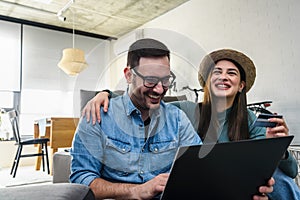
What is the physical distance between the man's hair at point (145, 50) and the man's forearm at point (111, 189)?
0.30 metres

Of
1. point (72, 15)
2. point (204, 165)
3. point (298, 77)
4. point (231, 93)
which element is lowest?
point (204, 165)

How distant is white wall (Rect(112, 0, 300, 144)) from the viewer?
88.9 inches

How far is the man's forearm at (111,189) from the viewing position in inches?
24.6

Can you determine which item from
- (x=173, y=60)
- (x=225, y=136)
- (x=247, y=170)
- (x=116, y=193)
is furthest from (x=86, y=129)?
(x=225, y=136)

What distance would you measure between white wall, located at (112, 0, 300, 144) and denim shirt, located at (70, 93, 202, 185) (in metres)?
1.33

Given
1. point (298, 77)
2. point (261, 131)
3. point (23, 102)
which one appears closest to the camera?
point (261, 131)

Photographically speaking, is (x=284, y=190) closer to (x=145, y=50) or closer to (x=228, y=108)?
(x=228, y=108)

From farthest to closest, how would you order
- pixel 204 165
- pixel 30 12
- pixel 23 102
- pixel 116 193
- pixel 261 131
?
pixel 23 102 < pixel 30 12 < pixel 261 131 < pixel 116 193 < pixel 204 165

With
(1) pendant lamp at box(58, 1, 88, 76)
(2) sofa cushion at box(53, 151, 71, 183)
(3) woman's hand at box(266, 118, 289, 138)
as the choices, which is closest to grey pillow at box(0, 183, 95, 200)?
(1) pendant lamp at box(58, 1, 88, 76)

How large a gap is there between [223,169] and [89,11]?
346 centimetres

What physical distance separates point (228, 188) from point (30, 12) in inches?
155

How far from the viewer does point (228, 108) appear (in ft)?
3.18

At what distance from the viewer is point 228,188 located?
0.54m

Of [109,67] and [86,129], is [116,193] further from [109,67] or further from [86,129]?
[109,67]
